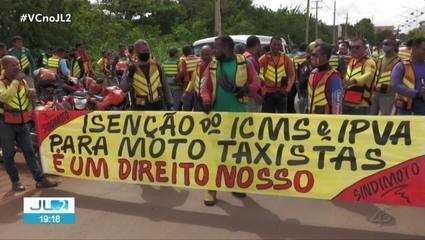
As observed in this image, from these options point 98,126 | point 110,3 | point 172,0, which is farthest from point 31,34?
point 172,0

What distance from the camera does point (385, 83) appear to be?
9.11 m

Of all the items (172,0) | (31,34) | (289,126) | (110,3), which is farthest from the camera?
(172,0)

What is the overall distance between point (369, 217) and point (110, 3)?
32.8m

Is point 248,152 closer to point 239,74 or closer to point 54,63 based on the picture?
point 239,74

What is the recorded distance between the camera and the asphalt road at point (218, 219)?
18.5ft

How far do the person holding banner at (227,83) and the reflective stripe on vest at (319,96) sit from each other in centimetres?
61

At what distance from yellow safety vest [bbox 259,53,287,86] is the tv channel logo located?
11.5ft

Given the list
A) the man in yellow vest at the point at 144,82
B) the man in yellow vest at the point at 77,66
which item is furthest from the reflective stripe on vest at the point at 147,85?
the man in yellow vest at the point at 77,66

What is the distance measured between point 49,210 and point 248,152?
7.35 feet

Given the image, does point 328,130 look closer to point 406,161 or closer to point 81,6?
point 406,161

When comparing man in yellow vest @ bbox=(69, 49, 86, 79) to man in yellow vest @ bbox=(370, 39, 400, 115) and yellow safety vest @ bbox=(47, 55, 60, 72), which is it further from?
man in yellow vest @ bbox=(370, 39, 400, 115)

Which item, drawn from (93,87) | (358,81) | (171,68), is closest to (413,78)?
(358,81)

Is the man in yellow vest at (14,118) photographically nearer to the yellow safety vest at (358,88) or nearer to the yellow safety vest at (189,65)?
the yellow safety vest at (358,88)

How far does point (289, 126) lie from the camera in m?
5.94
